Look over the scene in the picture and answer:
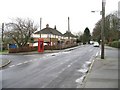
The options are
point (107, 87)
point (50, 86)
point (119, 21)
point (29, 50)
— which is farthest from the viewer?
point (119, 21)

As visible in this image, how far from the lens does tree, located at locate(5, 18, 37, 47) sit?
5891cm

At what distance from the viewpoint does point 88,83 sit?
12.8 meters

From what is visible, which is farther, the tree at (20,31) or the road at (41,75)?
the tree at (20,31)

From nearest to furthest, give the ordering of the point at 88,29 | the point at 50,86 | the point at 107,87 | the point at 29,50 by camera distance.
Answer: the point at 107,87
the point at 50,86
the point at 29,50
the point at 88,29

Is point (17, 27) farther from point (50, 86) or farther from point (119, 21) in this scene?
point (50, 86)

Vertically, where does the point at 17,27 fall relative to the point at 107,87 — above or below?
above

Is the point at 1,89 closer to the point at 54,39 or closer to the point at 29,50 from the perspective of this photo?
the point at 29,50

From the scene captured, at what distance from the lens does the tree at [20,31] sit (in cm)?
5891

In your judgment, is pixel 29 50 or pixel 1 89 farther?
pixel 29 50

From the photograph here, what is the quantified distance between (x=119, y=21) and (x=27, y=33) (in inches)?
912

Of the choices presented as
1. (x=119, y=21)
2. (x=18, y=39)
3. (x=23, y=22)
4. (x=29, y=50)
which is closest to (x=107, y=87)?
(x=29, y=50)

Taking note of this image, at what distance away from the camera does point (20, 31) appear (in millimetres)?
59688

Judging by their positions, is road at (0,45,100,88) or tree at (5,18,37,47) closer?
road at (0,45,100,88)

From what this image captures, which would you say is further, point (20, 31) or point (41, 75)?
point (20, 31)
